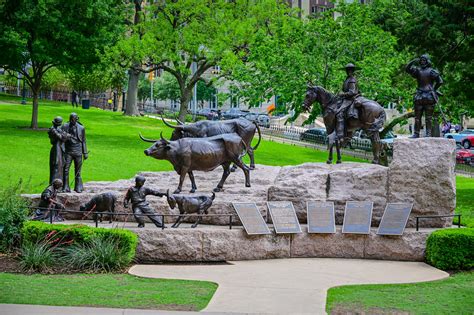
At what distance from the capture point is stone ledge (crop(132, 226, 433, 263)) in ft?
58.9

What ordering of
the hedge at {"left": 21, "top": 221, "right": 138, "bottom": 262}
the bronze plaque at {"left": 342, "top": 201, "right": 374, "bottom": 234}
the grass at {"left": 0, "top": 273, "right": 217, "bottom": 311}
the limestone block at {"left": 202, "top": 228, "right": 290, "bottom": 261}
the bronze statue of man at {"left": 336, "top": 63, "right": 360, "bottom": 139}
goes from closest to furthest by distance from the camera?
the grass at {"left": 0, "top": 273, "right": 217, "bottom": 311}, the hedge at {"left": 21, "top": 221, "right": 138, "bottom": 262}, the limestone block at {"left": 202, "top": 228, "right": 290, "bottom": 261}, the bronze plaque at {"left": 342, "top": 201, "right": 374, "bottom": 234}, the bronze statue of man at {"left": 336, "top": 63, "right": 360, "bottom": 139}

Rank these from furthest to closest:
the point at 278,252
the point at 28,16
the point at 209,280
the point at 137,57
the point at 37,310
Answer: the point at 137,57
the point at 28,16
the point at 278,252
the point at 209,280
the point at 37,310

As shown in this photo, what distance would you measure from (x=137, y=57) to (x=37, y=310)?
30321 millimetres

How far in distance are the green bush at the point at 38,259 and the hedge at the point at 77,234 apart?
0.42 meters

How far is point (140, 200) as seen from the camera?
734 inches

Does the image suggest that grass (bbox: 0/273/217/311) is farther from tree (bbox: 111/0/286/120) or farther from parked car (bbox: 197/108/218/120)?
parked car (bbox: 197/108/218/120)

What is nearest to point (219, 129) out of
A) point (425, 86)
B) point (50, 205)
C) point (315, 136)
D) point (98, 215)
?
point (98, 215)

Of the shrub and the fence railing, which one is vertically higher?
the fence railing

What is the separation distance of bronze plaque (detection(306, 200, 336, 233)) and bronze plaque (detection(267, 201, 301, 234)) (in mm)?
362

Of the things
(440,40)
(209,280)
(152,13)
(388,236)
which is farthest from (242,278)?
(152,13)

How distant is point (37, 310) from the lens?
42.8ft

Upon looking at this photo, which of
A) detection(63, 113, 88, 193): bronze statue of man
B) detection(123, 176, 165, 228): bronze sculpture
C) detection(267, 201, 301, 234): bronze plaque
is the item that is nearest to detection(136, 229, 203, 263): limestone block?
detection(123, 176, 165, 228): bronze sculpture

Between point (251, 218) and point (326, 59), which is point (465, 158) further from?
point (251, 218)

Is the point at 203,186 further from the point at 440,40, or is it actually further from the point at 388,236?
the point at 440,40
